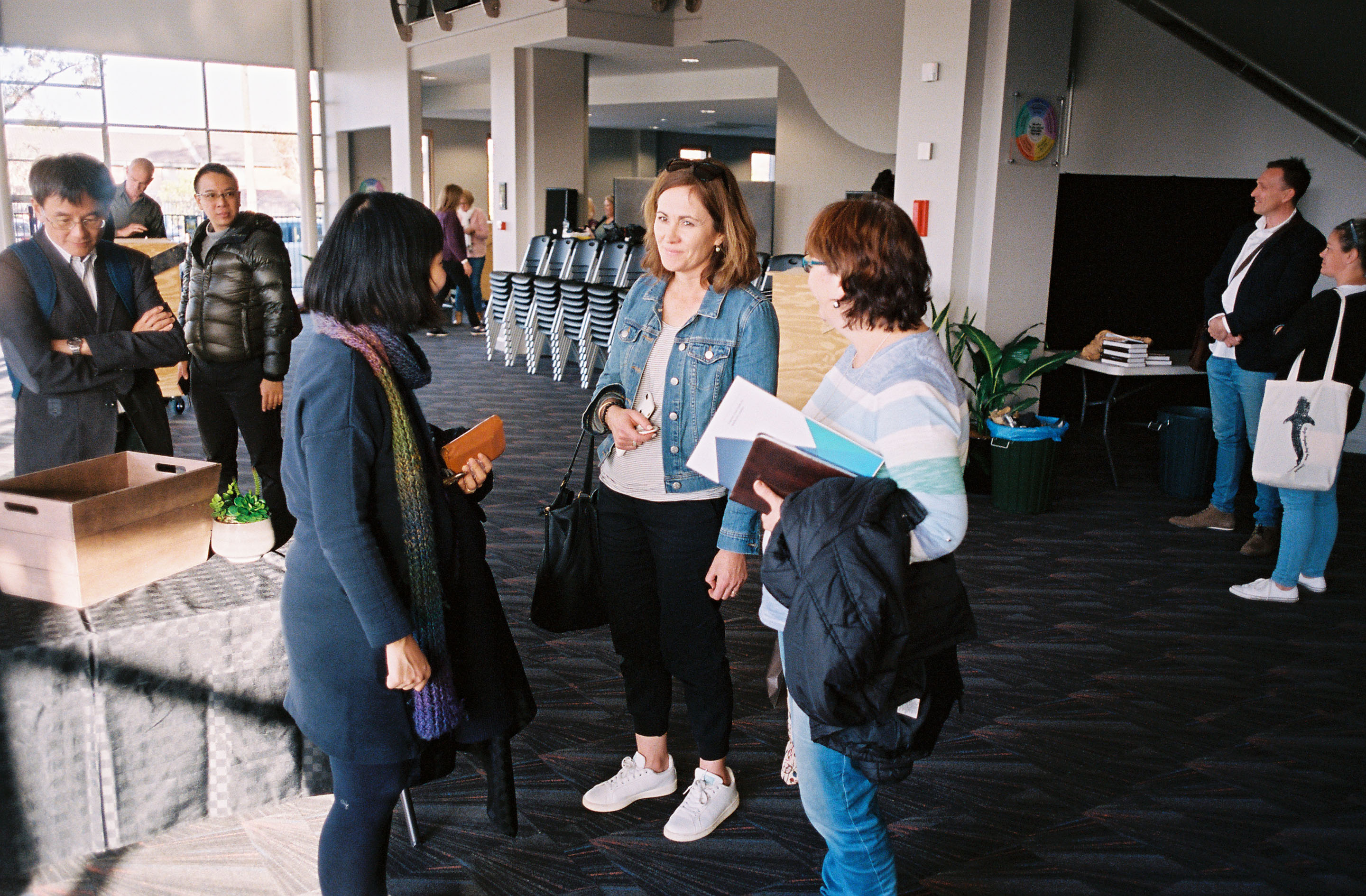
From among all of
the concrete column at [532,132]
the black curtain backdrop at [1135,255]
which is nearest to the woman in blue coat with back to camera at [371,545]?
the black curtain backdrop at [1135,255]

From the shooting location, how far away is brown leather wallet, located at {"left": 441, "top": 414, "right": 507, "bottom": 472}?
178cm

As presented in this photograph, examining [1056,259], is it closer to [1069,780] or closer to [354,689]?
[1069,780]

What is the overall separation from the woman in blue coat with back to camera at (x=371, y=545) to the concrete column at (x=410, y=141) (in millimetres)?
12677

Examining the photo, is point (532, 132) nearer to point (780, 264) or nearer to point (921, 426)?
point (780, 264)

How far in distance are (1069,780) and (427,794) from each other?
68.5 inches

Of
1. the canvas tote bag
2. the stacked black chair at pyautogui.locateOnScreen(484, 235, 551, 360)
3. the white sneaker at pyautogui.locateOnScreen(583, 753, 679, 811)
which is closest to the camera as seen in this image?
the white sneaker at pyautogui.locateOnScreen(583, 753, 679, 811)

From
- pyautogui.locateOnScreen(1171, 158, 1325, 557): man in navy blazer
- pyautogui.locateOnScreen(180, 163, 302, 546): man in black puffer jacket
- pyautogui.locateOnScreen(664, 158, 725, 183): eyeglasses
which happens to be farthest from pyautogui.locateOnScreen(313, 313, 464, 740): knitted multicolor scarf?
pyautogui.locateOnScreen(1171, 158, 1325, 557): man in navy blazer

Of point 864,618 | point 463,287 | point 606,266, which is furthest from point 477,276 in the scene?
point 864,618

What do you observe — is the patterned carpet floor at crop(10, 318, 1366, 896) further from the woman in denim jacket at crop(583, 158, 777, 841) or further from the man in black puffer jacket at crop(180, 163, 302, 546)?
the man in black puffer jacket at crop(180, 163, 302, 546)

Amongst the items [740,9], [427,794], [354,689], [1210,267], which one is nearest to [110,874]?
[427,794]

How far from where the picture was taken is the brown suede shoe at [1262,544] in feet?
15.2

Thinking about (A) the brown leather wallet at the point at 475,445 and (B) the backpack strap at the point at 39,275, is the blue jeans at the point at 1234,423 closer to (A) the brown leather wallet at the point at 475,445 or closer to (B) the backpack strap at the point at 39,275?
(A) the brown leather wallet at the point at 475,445

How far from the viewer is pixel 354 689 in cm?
159

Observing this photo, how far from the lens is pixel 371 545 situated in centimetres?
152
